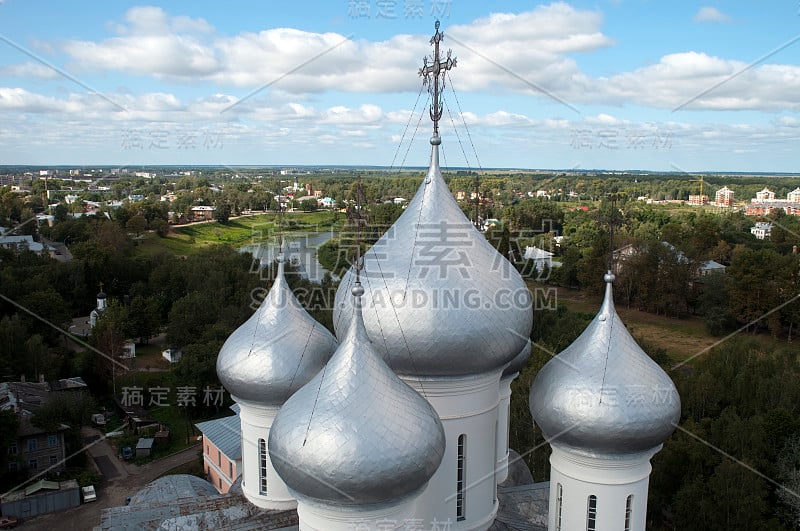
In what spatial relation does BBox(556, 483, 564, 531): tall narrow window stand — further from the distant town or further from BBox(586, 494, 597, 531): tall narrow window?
the distant town

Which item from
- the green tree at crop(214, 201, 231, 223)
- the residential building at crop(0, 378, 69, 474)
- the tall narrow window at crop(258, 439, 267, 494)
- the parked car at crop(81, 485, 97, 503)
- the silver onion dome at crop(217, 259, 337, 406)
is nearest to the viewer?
the silver onion dome at crop(217, 259, 337, 406)

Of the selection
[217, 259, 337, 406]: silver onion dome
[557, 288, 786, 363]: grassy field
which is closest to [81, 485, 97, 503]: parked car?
[217, 259, 337, 406]: silver onion dome

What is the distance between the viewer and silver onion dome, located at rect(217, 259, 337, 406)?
12258 millimetres

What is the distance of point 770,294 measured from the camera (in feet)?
146

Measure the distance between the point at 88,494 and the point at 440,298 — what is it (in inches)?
797

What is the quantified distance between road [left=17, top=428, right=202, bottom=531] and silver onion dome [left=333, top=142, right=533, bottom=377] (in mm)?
17381

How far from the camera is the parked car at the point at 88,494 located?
2378 cm

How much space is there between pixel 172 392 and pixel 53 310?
1054cm

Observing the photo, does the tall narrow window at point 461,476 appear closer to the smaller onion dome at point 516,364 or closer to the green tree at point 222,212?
the smaller onion dome at point 516,364

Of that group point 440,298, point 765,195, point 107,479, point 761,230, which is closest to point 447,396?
point 440,298

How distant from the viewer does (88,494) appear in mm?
23906

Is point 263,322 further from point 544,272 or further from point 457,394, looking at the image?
point 544,272

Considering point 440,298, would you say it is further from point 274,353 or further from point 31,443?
point 31,443

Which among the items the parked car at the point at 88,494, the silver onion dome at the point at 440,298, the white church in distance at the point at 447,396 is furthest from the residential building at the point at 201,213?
the white church in distance at the point at 447,396
